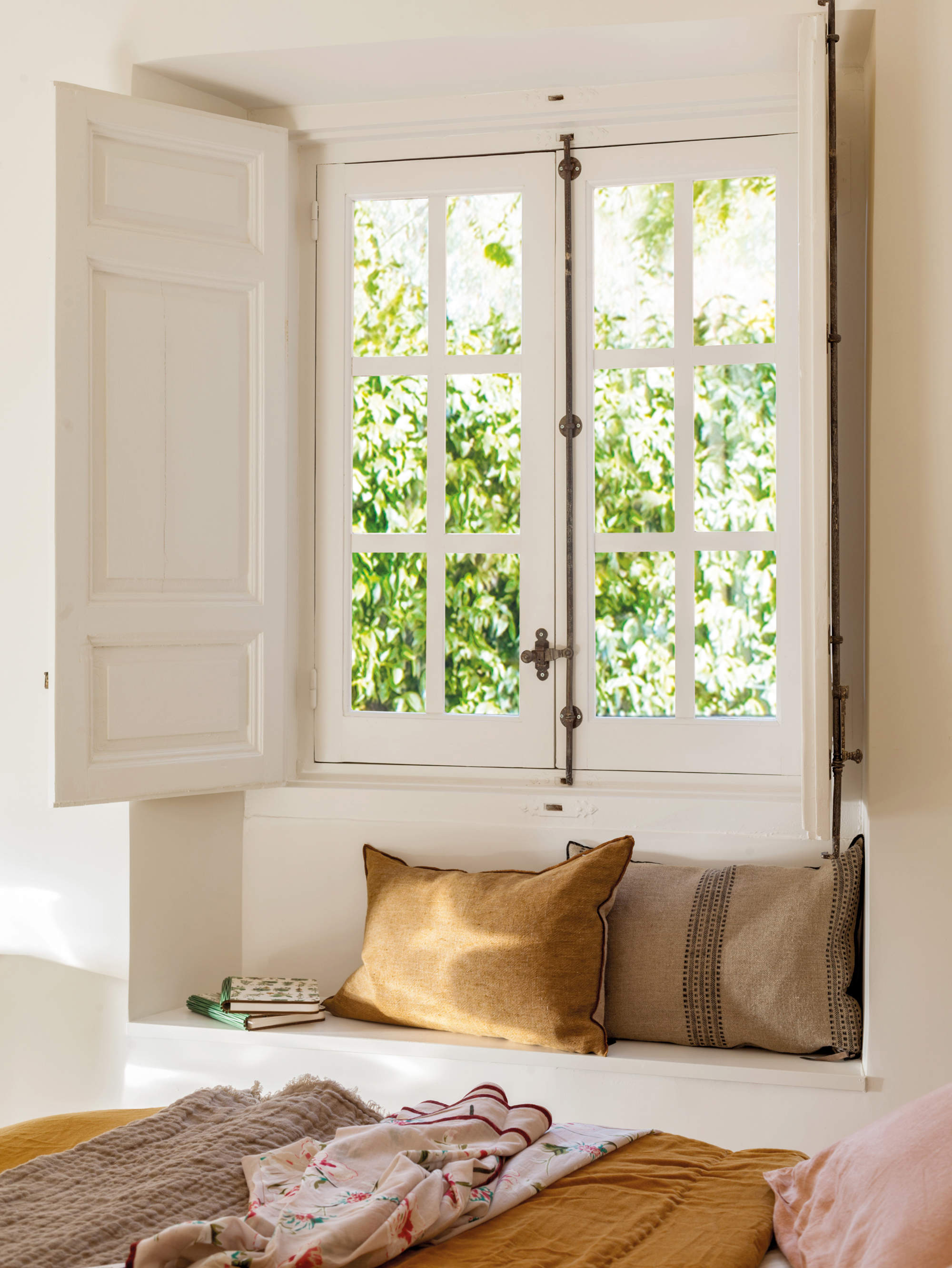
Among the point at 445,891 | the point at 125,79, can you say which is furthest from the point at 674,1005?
the point at 125,79

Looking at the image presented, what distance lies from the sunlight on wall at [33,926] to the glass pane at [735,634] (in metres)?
1.64

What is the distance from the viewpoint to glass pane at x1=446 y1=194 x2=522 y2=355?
3.04m

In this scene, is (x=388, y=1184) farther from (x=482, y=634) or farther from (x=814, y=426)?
(x=482, y=634)

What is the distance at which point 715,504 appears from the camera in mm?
2936

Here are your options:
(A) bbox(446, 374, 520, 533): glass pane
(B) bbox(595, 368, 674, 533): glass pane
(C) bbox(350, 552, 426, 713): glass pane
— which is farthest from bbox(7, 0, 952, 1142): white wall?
(A) bbox(446, 374, 520, 533): glass pane

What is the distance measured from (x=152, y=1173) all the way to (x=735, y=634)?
1.86 m

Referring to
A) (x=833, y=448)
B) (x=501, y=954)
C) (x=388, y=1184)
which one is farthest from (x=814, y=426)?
(x=388, y=1184)

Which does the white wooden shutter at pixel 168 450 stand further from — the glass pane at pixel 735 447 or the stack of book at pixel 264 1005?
the glass pane at pixel 735 447

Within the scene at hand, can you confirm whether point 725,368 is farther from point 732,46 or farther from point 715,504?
point 732,46

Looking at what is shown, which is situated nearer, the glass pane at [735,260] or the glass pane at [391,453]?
the glass pane at [735,260]

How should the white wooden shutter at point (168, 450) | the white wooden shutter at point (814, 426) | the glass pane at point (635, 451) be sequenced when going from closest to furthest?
the white wooden shutter at point (814, 426)
the white wooden shutter at point (168, 450)
the glass pane at point (635, 451)

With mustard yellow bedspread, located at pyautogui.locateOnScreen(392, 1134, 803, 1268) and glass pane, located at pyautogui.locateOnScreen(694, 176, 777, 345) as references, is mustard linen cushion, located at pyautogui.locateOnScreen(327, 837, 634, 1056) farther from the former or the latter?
glass pane, located at pyautogui.locateOnScreen(694, 176, 777, 345)

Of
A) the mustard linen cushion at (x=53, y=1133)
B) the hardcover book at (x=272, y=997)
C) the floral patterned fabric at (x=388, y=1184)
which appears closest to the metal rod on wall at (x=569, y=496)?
the hardcover book at (x=272, y=997)

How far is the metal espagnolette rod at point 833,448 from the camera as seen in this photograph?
2.32 meters
